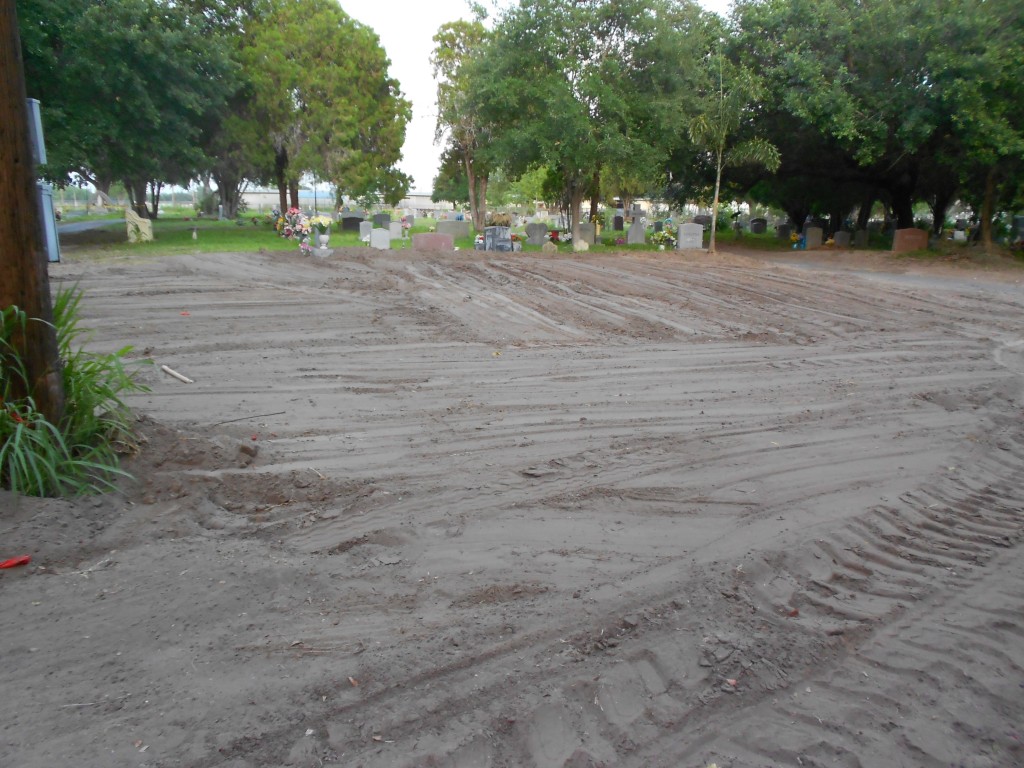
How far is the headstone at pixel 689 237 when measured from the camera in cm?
2805

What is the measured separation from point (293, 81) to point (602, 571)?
34.3m

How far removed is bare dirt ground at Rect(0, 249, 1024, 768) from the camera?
288 cm

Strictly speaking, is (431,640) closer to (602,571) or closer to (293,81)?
(602,571)

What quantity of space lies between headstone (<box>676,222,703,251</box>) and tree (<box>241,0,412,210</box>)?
16.1 metres

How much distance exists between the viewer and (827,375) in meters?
9.16

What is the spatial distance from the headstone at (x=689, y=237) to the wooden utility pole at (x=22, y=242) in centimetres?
2542

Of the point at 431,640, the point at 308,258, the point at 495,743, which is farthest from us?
the point at 308,258

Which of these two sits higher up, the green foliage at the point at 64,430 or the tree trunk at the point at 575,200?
the tree trunk at the point at 575,200

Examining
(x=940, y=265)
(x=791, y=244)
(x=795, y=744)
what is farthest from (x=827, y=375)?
(x=791, y=244)

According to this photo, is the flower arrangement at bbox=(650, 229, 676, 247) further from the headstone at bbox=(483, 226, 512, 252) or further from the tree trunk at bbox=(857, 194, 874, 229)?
the tree trunk at bbox=(857, 194, 874, 229)

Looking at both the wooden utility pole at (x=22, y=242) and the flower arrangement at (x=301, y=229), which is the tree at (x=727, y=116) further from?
the wooden utility pole at (x=22, y=242)

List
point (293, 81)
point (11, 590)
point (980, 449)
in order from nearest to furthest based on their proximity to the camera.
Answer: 1. point (11, 590)
2. point (980, 449)
3. point (293, 81)

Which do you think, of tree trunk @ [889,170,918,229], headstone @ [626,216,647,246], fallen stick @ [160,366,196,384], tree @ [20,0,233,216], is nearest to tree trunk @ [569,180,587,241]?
headstone @ [626,216,647,246]

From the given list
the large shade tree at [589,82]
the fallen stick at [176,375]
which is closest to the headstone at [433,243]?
the large shade tree at [589,82]
